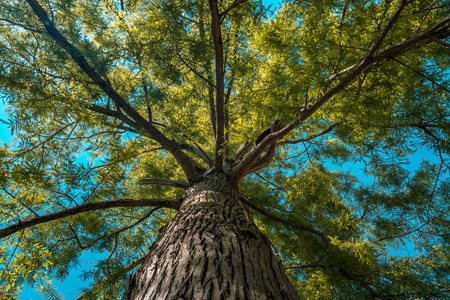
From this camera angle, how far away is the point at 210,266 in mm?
1021

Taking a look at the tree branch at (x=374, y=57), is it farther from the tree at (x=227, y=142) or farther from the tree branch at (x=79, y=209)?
the tree branch at (x=79, y=209)

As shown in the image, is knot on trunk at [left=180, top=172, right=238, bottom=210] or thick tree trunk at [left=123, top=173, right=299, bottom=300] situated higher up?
knot on trunk at [left=180, top=172, right=238, bottom=210]

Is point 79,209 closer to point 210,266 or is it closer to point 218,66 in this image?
point 210,266

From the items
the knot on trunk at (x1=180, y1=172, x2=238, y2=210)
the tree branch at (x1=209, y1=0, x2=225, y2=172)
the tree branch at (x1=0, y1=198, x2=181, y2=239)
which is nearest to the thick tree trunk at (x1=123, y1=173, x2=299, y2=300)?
the knot on trunk at (x1=180, y1=172, x2=238, y2=210)

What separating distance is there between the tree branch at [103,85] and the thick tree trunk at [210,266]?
1388mm

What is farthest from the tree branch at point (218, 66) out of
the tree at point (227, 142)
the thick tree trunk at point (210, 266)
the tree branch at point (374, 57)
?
the thick tree trunk at point (210, 266)

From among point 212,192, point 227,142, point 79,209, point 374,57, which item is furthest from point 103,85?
point 374,57

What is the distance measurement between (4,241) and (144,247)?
180 cm

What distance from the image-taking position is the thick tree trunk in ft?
2.88

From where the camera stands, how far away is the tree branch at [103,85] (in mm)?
2201

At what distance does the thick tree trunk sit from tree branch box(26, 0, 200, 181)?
54.6 inches

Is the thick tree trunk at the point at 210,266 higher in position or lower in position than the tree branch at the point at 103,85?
lower

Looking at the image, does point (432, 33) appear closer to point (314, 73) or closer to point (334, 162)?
point (314, 73)

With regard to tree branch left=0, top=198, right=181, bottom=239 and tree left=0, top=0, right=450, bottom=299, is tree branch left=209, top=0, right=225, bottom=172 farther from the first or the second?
tree branch left=0, top=198, right=181, bottom=239
